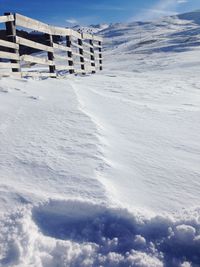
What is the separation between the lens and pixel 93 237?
6.16 feet

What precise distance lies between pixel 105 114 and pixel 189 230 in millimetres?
2837

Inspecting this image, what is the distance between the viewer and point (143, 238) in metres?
1.83

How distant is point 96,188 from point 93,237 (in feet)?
1.59

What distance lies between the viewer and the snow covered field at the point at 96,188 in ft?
5.80

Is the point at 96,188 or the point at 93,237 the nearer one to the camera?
the point at 93,237

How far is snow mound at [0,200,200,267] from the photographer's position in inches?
67.4

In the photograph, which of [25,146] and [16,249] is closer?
[16,249]

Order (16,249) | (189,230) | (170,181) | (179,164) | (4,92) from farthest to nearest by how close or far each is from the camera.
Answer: (4,92) → (179,164) → (170,181) → (189,230) → (16,249)

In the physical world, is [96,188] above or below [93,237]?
above

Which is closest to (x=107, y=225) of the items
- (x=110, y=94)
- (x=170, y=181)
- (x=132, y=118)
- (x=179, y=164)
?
(x=170, y=181)

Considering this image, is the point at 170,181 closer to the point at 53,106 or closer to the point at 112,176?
the point at 112,176

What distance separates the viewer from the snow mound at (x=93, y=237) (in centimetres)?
171

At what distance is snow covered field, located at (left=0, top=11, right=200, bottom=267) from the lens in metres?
1.77

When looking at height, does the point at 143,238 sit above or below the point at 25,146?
below
